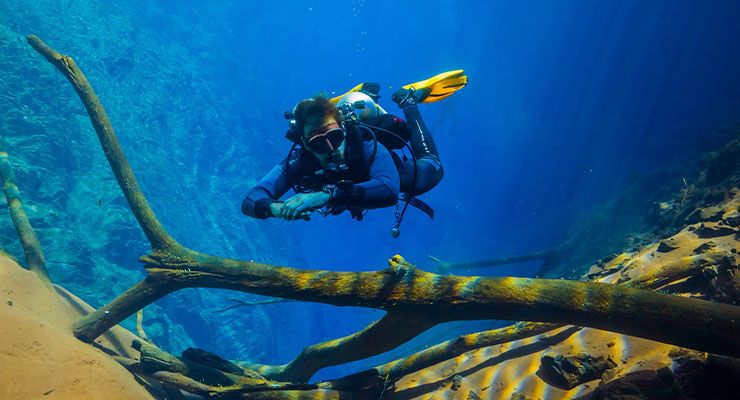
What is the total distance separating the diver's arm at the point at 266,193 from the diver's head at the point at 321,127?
624 millimetres

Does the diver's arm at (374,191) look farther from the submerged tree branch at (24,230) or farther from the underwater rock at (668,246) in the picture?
the submerged tree branch at (24,230)

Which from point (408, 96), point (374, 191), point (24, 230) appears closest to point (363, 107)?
point (408, 96)

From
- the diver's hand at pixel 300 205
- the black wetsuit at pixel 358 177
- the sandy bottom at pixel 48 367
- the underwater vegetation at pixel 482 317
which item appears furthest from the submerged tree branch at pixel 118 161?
the diver's hand at pixel 300 205

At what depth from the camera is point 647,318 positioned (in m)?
2.44

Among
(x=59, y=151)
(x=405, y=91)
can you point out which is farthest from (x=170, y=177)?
(x=405, y=91)

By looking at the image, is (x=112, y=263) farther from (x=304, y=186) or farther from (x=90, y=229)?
(x=304, y=186)

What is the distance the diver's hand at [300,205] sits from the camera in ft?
8.32

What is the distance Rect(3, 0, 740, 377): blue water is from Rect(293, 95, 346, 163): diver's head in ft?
42.0

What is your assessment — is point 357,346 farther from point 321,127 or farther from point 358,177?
point 321,127

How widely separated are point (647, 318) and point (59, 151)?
2402 centimetres

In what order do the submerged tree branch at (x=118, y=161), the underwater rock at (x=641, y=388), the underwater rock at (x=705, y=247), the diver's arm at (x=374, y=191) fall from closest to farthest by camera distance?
the underwater rock at (x=641, y=388), the diver's arm at (x=374, y=191), the underwater rock at (x=705, y=247), the submerged tree branch at (x=118, y=161)

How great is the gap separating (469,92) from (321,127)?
8723cm

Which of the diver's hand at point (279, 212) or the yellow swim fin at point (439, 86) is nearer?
the diver's hand at point (279, 212)

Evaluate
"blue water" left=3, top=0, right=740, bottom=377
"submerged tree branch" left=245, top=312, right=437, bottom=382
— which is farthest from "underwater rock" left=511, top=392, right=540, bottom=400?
"blue water" left=3, top=0, right=740, bottom=377
